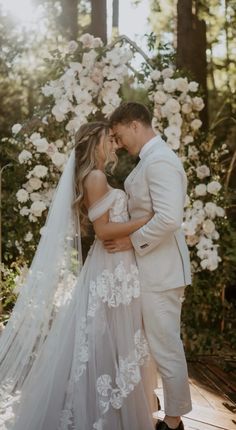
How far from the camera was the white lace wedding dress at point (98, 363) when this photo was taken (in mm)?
3008

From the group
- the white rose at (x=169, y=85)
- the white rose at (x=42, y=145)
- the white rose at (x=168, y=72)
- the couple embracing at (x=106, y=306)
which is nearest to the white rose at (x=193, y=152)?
the white rose at (x=169, y=85)

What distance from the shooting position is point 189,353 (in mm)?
4941

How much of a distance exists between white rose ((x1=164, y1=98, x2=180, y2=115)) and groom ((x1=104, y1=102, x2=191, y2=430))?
66.0 inches

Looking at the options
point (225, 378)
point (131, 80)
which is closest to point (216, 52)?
point (131, 80)

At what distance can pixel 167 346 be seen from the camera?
10.0 ft

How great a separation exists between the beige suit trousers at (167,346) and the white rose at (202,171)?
1979mm

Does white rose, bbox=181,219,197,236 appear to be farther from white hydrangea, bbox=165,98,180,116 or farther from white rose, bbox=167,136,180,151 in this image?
white hydrangea, bbox=165,98,180,116

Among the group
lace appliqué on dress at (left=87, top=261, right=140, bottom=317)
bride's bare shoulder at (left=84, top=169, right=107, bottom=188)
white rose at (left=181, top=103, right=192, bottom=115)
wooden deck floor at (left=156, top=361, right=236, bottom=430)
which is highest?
bride's bare shoulder at (left=84, top=169, right=107, bottom=188)

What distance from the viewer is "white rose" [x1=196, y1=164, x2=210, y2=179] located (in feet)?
16.0

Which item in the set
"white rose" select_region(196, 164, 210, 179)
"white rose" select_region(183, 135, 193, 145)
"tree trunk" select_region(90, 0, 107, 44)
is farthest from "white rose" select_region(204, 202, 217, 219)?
"tree trunk" select_region(90, 0, 107, 44)

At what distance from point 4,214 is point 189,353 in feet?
6.45

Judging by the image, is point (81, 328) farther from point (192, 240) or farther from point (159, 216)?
point (192, 240)

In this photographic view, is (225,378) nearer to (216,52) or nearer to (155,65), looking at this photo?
(155,65)

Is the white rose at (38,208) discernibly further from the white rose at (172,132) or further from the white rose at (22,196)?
the white rose at (172,132)
